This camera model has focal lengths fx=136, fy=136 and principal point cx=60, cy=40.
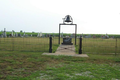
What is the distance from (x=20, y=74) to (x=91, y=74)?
2858 mm

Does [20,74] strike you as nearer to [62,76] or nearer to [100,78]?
[62,76]

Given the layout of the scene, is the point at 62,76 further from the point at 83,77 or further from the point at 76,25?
the point at 76,25

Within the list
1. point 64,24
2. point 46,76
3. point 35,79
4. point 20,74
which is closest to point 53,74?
point 46,76

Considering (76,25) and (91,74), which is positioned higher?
(76,25)

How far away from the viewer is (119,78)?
5.12 metres

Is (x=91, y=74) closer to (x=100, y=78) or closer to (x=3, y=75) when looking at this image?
(x=100, y=78)

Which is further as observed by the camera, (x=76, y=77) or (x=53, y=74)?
(x=53, y=74)

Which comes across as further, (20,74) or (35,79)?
(20,74)

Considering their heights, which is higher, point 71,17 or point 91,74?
point 71,17

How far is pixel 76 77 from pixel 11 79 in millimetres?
2362

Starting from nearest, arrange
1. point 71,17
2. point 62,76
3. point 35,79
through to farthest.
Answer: point 35,79, point 62,76, point 71,17

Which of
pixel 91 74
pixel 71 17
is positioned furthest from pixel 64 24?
pixel 91 74

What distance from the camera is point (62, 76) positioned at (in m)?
5.15

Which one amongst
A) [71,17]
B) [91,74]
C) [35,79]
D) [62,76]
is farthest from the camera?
[71,17]
